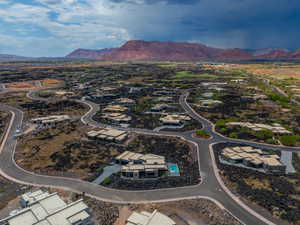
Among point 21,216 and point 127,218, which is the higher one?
point 21,216

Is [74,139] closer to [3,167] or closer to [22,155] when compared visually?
[22,155]

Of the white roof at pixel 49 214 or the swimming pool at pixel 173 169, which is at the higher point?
the white roof at pixel 49 214

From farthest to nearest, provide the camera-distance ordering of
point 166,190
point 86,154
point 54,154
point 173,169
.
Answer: point 86,154, point 54,154, point 173,169, point 166,190

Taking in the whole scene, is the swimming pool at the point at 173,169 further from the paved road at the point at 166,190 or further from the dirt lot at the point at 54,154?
the dirt lot at the point at 54,154

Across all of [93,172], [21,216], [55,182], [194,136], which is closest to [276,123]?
[194,136]

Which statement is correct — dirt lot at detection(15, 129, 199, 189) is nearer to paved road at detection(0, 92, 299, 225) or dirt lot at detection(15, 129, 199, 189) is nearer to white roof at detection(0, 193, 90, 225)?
paved road at detection(0, 92, 299, 225)

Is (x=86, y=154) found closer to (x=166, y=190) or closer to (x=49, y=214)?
(x=166, y=190)

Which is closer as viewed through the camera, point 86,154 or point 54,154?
point 54,154

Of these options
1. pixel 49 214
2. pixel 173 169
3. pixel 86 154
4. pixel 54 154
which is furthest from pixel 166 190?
pixel 54 154

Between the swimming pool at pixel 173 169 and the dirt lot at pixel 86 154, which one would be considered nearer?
the dirt lot at pixel 86 154

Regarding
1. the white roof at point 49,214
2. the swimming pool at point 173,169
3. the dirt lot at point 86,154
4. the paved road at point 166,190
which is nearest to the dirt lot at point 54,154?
the dirt lot at point 86,154

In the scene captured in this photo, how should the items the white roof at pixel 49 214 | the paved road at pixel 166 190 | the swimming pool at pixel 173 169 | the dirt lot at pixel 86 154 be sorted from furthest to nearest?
the swimming pool at pixel 173 169
the dirt lot at pixel 86 154
the paved road at pixel 166 190
the white roof at pixel 49 214
